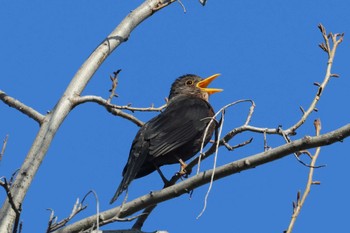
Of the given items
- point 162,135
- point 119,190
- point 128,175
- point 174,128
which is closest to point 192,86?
point 174,128

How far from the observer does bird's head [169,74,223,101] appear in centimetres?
1020

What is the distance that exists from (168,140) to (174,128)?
8.4 inches

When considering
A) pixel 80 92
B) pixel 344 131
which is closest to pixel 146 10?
pixel 80 92

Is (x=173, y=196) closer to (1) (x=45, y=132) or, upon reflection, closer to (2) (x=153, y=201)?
(2) (x=153, y=201)

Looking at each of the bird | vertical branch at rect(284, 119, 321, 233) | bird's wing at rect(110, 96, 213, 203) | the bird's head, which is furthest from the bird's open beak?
vertical branch at rect(284, 119, 321, 233)

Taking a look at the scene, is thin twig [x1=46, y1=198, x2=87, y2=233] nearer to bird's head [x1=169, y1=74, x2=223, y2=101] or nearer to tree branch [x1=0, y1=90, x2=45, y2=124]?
tree branch [x1=0, y1=90, x2=45, y2=124]

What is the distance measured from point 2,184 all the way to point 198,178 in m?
1.29

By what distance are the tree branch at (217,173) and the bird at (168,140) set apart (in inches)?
65.4

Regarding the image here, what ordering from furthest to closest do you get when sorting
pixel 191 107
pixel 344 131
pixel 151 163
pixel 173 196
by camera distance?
pixel 191 107 < pixel 151 163 < pixel 173 196 < pixel 344 131

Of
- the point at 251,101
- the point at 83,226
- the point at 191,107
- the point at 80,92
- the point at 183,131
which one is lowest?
the point at 83,226

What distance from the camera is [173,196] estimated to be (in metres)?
5.40

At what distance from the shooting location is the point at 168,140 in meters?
8.02

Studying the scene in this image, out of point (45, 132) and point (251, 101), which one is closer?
point (251, 101)

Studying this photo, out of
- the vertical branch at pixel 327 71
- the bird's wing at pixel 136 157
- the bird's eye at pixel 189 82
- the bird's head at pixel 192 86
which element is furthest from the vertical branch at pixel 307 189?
the bird's eye at pixel 189 82
